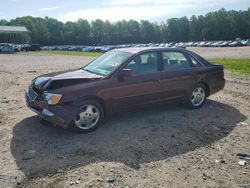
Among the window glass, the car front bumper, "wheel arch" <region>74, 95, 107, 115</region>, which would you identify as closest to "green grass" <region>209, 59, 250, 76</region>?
the window glass

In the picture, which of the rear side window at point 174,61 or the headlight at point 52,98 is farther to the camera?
the rear side window at point 174,61

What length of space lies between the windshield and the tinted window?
0.67 feet

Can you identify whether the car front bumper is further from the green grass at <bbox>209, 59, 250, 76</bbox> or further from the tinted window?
the green grass at <bbox>209, 59, 250, 76</bbox>

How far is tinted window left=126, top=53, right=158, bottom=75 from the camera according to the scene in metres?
6.44

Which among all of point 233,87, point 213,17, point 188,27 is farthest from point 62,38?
point 233,87

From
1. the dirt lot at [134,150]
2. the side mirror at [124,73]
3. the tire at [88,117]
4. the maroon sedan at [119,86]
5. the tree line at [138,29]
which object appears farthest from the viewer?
the tree line at [138,29]

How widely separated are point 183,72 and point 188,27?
116 m

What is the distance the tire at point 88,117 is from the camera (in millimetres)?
5711

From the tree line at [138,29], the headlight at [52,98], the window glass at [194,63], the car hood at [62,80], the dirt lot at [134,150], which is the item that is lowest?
the dirt lot at [134,150]

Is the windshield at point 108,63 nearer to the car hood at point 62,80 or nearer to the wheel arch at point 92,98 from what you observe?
the car hood at point 62,80

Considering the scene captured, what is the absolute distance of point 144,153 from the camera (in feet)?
16.3

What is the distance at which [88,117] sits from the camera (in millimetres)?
5844

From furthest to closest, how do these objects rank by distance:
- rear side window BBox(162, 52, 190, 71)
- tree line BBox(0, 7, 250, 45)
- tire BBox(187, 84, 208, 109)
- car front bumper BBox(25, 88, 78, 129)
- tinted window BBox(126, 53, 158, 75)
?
1. tree line BBox(0, 7, 250, 45)
2. tire BBox(187, 84, 208, 109)
3. rear side window BBox(162, 52, 190, 71)
4. tinted window BBox(126, 53, 158, 75)
5. car front bumper BBox(25, 88, 78, 129)

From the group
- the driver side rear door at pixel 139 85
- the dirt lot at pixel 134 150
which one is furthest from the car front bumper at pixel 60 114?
the driver side rear door at pixel 139 85
